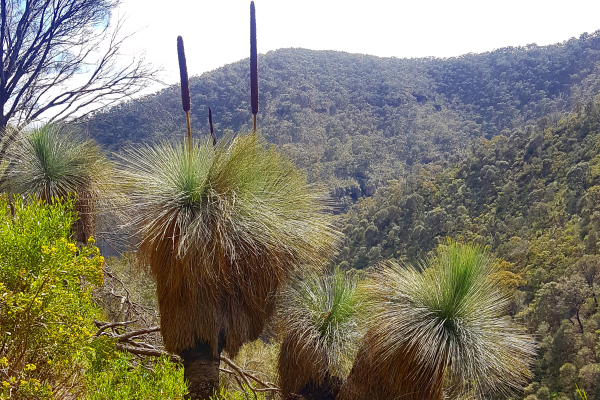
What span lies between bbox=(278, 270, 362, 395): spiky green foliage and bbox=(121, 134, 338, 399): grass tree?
642 mm

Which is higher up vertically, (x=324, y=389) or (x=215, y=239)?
(x=215, y=239)

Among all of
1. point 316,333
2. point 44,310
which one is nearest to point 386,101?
point 316,333

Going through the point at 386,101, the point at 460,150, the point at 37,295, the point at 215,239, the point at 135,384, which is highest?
the point at 37,295

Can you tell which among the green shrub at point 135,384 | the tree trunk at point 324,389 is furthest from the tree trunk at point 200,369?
the tree trunk at point 324,389

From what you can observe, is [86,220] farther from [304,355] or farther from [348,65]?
[348,65]

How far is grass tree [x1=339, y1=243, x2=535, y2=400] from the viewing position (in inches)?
167

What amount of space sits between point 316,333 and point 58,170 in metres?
3.06

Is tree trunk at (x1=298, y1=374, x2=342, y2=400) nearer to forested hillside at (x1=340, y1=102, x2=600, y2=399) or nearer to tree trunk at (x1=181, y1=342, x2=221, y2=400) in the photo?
tree trunk at (x1=181, y1=342, x2=221, y2=400)

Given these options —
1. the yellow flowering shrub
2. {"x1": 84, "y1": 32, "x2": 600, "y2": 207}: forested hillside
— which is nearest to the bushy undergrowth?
the yellow flowering shrub

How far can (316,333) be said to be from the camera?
5.04m

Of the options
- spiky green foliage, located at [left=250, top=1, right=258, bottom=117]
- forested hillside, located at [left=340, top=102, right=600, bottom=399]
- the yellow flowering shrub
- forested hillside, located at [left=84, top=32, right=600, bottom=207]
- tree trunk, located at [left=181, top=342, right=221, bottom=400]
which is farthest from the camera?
forested hillside, located at [left=84, top=32, right=600, bottom=207]

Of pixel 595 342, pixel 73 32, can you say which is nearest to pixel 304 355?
pixel 73 32

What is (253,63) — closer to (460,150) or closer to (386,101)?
(460,150)

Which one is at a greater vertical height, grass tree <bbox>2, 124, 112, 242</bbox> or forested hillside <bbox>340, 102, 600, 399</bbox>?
grass tree <bbox>2, 124, 112, 242</bbox>
